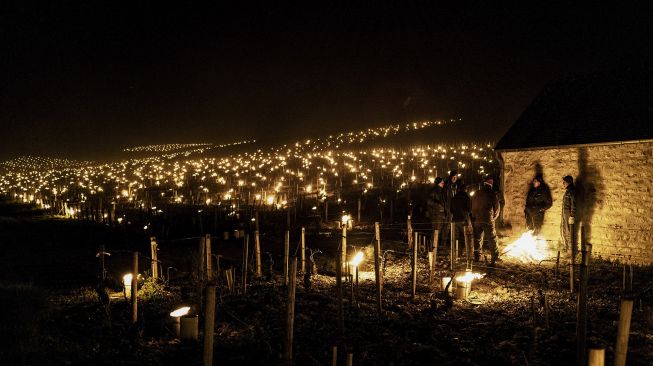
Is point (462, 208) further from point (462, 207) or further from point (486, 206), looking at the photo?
point (486, 206)

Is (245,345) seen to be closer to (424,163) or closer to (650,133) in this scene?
(650,133)

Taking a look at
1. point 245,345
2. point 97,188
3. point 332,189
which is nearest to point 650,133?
point 245,345

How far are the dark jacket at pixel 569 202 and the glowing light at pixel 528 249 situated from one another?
110 centimetres

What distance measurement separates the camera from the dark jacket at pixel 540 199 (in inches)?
518

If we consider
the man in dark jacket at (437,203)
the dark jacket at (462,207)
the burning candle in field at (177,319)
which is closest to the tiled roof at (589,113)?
the man in dark jacket at (437,203)

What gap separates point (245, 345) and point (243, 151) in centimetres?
6588

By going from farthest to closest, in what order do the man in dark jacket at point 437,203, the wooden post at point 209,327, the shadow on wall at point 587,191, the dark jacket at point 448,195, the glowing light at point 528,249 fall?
the man in dark jacket at point 437,203
the dark jacket at point 448,195
the glowing light at point 528,249
the shadow on wall at point 587,191
the wooden post at point 209,327

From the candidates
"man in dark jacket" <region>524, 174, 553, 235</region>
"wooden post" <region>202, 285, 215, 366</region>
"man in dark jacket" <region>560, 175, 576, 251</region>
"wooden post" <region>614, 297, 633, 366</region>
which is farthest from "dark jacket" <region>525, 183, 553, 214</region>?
"wooden post" <region>202, 285, 215, 366</region>

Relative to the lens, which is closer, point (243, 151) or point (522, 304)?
point (522, 304)

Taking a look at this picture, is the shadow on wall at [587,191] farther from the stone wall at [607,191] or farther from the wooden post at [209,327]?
the wooden post at [209,327]

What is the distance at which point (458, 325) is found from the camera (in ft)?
24.3

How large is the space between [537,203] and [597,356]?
993 centimetres

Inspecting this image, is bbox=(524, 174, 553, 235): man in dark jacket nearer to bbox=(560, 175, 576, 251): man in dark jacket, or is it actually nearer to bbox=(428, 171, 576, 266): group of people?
bbox=(428, 171, 576, 266): group of people

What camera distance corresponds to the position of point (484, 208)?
40.0ft
